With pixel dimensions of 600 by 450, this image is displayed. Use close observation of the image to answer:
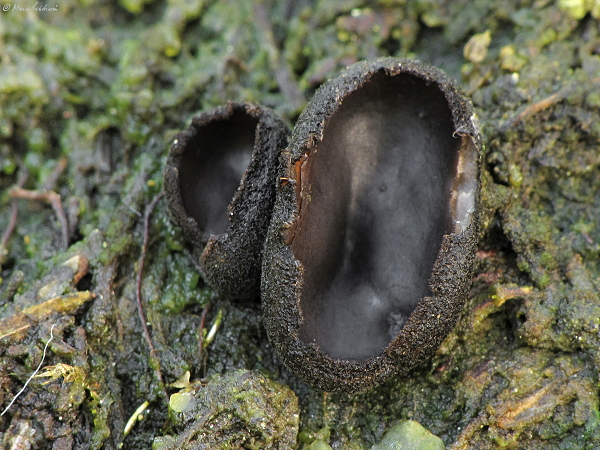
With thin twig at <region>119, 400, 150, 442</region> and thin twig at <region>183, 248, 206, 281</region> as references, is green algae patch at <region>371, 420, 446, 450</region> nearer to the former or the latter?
thin twig at <region>119, 400, 150, 442</region>

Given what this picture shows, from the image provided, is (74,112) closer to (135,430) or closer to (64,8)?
(64,8)

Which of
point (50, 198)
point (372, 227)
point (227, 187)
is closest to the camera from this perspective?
point (372, 227)

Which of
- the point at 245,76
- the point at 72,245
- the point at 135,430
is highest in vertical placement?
the point at 245,76

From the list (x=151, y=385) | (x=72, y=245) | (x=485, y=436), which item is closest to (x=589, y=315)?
(x=485, y=436)

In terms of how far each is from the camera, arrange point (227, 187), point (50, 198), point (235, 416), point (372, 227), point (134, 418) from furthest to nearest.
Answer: point (50, 198)
point (227, 187)
point (372, 227)
point (134, 418)
point (235, 416)

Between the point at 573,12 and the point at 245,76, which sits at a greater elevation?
the point at 573,12

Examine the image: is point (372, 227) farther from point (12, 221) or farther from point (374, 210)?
point (12, 221)

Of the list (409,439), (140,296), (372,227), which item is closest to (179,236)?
(140,296)

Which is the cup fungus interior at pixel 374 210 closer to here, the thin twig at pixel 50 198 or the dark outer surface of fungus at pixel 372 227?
the dark outer surface of fungus at pixel 372 227
